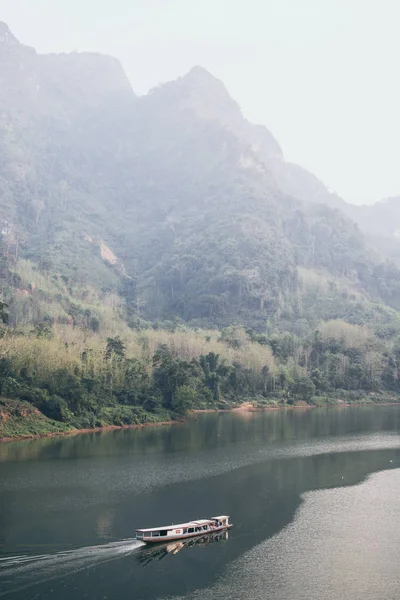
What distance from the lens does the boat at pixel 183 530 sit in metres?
33.8

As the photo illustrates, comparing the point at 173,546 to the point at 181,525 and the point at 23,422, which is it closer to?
the point at 181,525

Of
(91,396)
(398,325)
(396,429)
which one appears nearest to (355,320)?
(398,325)

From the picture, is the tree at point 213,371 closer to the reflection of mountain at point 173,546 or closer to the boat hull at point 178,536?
the boat hull at point 178,536

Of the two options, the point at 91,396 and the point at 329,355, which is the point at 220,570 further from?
the point at 329,355

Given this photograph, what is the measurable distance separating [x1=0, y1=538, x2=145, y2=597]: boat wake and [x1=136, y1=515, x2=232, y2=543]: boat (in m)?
0.81

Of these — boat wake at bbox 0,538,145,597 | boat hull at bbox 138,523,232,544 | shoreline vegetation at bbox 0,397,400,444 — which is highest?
shoreline vegetation at bbox 0,397,400,444

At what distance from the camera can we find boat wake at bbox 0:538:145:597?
92.8 ft

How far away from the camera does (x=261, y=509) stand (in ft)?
136

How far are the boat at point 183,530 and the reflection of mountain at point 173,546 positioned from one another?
0.92 ft

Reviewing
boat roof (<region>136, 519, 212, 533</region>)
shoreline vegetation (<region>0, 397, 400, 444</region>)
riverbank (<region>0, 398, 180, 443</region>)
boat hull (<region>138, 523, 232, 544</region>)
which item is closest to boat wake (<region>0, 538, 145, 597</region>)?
boat hull (<region>138, 523, 232, 544</region>)

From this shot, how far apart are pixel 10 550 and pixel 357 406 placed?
10342 cm

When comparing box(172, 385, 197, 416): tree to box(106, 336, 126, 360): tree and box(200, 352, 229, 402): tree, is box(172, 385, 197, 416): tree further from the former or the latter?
box(200, 352, 229, 402): tree

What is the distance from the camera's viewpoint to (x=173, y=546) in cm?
3391

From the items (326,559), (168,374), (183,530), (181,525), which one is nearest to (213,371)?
(168,374)
